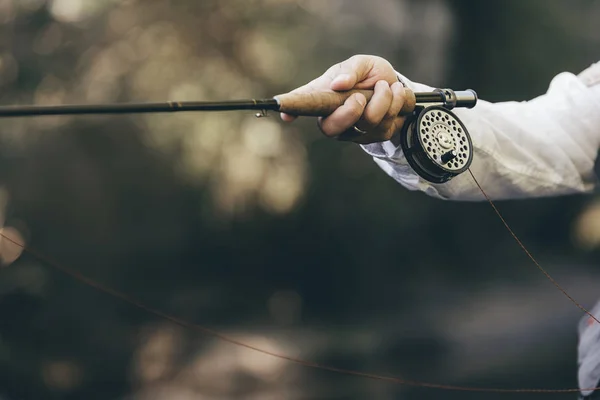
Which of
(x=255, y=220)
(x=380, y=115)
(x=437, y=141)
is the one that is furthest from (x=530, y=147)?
(x=255, y=220)

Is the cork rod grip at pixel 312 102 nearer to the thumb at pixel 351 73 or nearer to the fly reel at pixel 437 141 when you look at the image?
the thumb at pixel 351 73

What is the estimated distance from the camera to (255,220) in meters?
3.38

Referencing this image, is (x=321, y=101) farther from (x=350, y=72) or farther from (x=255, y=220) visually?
(x=255, y=220)

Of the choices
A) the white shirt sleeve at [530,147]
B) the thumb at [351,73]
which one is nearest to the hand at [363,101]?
the thumb at [351,73]

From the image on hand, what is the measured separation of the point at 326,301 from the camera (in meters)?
3.58

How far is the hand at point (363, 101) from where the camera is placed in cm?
88

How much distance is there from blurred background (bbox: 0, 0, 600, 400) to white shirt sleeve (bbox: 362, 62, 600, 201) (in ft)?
6.63

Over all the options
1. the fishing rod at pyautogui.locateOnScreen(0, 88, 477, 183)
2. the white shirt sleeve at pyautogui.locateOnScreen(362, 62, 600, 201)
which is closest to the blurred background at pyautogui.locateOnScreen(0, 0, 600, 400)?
the white shirt sleeve at pyautogui.locateOnScreen(362, 62, 600, 201)

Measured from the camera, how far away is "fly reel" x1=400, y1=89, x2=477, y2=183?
980 millimetres

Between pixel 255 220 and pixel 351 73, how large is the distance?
2504 millimetres

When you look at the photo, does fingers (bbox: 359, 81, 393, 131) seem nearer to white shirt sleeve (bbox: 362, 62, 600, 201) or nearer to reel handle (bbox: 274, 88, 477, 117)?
reel handle (bbox: 274, 88, 477, 117)

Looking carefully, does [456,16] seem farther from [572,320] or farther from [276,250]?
[572,320]

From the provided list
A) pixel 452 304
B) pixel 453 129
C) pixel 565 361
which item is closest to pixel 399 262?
pixel 452 304

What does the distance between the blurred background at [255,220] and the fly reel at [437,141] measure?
2.23 meters
